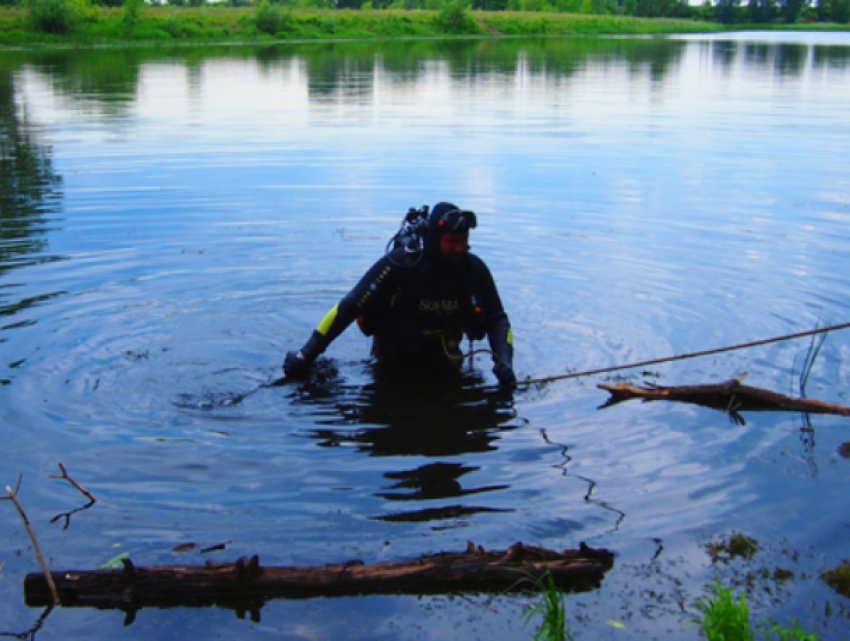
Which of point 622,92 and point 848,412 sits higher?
point 622,92

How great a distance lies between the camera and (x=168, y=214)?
39.1 feet

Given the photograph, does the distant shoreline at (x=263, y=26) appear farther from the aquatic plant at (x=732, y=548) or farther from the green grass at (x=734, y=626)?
the green grass at (x=734, y=626)

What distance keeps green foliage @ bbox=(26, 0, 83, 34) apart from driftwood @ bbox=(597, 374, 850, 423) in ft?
178

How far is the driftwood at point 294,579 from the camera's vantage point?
11.8 feet

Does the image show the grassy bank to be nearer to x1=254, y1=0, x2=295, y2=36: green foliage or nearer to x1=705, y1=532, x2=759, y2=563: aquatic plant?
x1=254, y1=0, x2=295, y2=36: green foliage

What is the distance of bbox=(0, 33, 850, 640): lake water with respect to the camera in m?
4.11

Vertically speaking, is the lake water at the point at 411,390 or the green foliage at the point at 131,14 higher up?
the green foliage at the point at 131,14

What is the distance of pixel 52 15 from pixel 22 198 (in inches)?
1780

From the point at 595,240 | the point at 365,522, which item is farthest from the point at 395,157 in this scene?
the point at 365,522

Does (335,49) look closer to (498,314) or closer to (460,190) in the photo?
(460,190)


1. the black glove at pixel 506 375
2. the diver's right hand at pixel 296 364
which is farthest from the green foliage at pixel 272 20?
the black glove at pixel 506 375

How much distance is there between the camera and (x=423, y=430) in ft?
19.1

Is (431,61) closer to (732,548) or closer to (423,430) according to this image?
(423,430)

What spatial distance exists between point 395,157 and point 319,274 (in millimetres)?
7019
